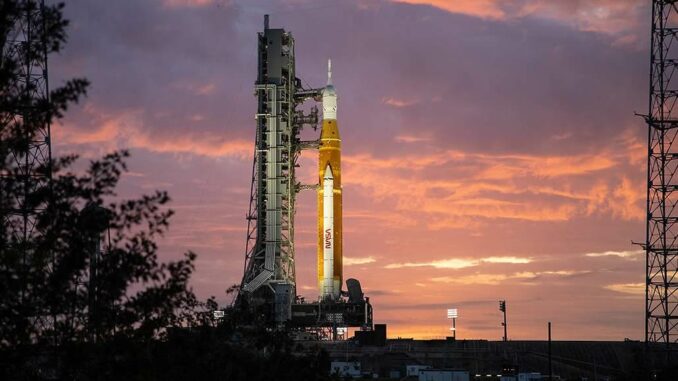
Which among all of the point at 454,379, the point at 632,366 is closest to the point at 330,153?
the point at 454,379

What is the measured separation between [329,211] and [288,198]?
17.1 feet

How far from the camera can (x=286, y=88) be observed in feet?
435

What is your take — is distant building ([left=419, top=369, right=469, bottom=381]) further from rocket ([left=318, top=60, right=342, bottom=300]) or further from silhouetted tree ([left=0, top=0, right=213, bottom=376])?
silhouetted tree ([left=0, top=0, right=213, bottom=376])

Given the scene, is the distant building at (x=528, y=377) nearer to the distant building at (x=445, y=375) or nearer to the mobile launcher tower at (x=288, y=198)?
the distant building at (x=445, y=375)

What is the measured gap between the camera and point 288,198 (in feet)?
424

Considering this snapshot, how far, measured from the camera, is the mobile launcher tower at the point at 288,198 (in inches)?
5054

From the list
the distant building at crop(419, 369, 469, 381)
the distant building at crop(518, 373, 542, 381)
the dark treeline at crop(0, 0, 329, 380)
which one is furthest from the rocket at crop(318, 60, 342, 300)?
the dark treeline at crop(0, 0, 329, 380)

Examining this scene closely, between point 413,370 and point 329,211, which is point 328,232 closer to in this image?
point 329,211

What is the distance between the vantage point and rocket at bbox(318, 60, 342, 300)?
431 ft

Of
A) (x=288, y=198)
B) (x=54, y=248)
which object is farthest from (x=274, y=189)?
(x=54, y=248)

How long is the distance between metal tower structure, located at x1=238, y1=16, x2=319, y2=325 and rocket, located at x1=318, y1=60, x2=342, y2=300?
2814 millimetres

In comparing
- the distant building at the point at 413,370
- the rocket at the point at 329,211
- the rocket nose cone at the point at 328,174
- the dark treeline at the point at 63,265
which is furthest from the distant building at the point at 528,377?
the dark treeline at the point at 63,265

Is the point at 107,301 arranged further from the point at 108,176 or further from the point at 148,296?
the point at 108,176

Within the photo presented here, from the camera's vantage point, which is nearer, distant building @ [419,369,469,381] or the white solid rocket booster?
distant building @ [419,369,469,381]
